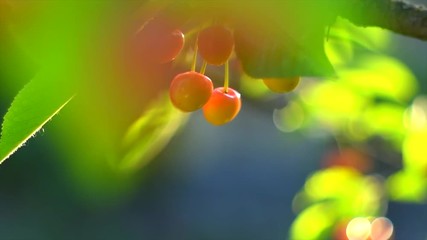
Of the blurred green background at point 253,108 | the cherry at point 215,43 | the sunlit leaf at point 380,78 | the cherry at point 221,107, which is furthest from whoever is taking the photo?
the sunlit leaf at point 380,78

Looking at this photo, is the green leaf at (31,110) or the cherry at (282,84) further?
the cherry at (282,84)

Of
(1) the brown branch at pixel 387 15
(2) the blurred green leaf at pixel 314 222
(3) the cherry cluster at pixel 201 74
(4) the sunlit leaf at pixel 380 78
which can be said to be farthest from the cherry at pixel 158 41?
(2) the blurred green leaf at pixel 314 222

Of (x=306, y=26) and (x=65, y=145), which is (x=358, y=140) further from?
(x=306, y=26)

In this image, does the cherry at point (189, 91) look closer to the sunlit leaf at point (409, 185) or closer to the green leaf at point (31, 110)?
the green leaf at point (31, 110)

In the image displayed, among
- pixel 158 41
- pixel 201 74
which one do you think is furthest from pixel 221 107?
pixel 158 41

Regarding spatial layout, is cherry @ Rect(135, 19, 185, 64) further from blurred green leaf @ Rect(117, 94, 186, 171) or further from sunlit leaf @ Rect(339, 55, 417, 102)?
sunlit leaf @ Rect(339, 55, 417, 102)

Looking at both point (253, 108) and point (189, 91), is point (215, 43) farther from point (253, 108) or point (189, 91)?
point (253, 108)

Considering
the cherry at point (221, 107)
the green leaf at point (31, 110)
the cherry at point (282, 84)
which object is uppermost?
the cherry at point (282, 84)
